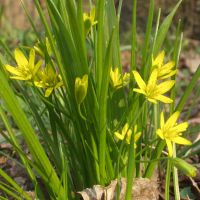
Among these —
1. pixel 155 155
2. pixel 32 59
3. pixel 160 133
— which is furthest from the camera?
pixel 155 155

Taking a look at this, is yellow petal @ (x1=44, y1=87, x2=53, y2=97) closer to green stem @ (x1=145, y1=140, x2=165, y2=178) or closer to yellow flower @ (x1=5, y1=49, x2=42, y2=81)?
yellow flower @ (x1=5, y1=49, x2=42, y2=81)

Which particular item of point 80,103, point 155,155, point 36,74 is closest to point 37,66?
point 36,74

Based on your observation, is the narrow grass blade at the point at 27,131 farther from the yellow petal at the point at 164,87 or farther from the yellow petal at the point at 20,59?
the yellow petal at the point at 164,87

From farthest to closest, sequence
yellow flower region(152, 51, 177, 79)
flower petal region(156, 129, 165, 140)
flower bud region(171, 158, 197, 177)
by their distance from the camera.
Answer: yellow flower region(152, 51, 177, 79) → flower petal region(156, 129, 165, 140) → flower bud region(171, 158, 197, 177)

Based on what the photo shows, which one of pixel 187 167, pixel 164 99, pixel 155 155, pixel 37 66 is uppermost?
pixel 37 66

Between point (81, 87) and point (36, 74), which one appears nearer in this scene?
point (81, 87)

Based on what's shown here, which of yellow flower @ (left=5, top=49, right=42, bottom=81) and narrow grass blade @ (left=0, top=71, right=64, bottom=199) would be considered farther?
yellow flower @ (left=5, top=49, right=42, bottom=81)

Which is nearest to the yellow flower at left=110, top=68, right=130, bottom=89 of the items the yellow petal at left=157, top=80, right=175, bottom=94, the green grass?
the green grass

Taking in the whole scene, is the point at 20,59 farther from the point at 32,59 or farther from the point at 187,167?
the point at 187,167
